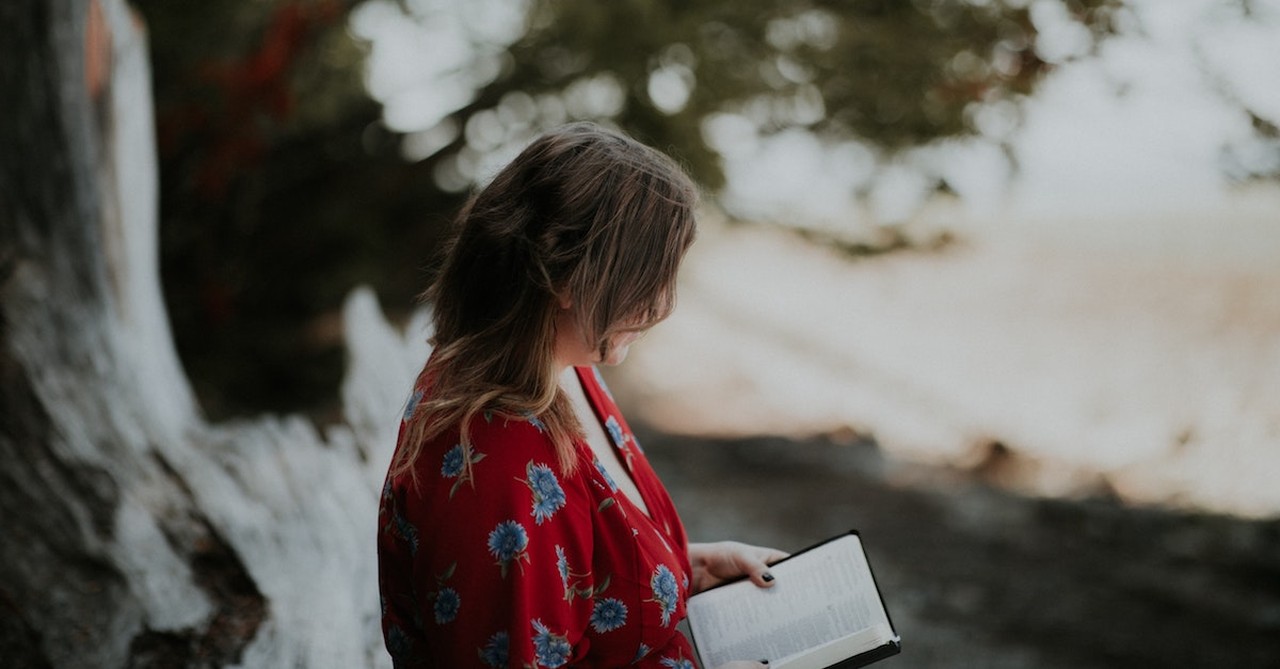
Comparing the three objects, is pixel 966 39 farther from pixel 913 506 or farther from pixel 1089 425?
pixel 1089 425

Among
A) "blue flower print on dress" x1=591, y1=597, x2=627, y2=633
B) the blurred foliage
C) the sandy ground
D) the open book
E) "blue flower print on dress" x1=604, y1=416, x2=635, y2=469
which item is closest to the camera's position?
"blue flower print on dress" x1=591, y1=597, x2=627, y2=633

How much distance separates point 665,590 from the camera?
1.55 m

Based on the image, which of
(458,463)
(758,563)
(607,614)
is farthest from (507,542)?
(758,563)

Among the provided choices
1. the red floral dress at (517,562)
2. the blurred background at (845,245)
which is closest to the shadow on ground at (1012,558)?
the blurred background at (845,245)

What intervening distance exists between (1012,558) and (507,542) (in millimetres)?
4280

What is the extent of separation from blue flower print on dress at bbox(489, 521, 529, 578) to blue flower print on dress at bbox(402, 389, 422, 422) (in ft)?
0.90

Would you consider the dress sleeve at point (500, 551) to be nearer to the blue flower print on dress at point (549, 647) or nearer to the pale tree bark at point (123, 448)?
the blue flower print on dress at point (549, 647)

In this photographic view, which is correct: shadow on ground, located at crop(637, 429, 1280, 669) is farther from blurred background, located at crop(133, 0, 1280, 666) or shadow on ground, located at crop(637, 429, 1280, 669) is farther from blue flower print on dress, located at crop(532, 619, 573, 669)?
blue flower print on dress, located at crop(532, 619, 573, 669)

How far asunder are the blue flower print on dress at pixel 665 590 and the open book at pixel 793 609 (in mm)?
188

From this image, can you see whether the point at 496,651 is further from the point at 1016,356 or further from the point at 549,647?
the point at 1016,356

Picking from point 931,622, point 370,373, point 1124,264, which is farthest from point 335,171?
point 1124,264

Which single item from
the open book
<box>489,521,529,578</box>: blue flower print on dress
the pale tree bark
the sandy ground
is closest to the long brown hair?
<box>489,521,529,578</box>: blue flower print on dress

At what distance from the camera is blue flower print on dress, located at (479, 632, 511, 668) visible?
1374 millimetres

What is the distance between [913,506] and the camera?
5797mm
